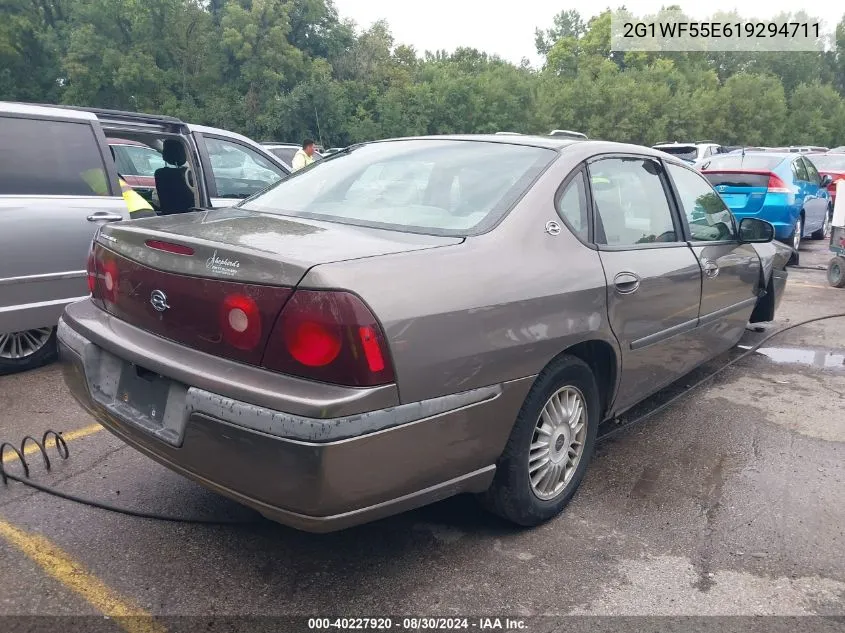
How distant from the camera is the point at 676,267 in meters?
3.53

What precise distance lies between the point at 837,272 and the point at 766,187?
2129 millimetres

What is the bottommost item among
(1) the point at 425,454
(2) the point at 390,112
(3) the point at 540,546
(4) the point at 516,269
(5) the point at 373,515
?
(3) the point at 540,546

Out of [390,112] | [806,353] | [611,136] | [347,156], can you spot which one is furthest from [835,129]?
[347,156]

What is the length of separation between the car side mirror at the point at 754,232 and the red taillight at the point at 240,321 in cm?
339

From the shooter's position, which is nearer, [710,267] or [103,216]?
[710,267]

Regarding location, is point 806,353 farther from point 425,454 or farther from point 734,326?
point 425,454

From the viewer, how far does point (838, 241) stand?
7879 mm

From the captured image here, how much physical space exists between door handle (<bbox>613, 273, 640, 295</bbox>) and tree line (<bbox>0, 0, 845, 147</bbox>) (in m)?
35.2

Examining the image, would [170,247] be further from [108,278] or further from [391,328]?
[391,328]

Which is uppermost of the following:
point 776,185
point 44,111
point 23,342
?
point 44,111

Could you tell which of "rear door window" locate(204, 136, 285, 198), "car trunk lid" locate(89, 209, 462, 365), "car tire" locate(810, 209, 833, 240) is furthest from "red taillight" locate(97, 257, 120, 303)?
"car tire" locate(810, 209, 833, 240)

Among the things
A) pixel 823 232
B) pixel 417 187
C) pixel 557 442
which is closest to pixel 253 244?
pixel 417 187

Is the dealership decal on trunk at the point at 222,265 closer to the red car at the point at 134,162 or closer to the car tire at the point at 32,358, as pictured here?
the car tire at the point at 32,358

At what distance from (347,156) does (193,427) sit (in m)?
1.83
